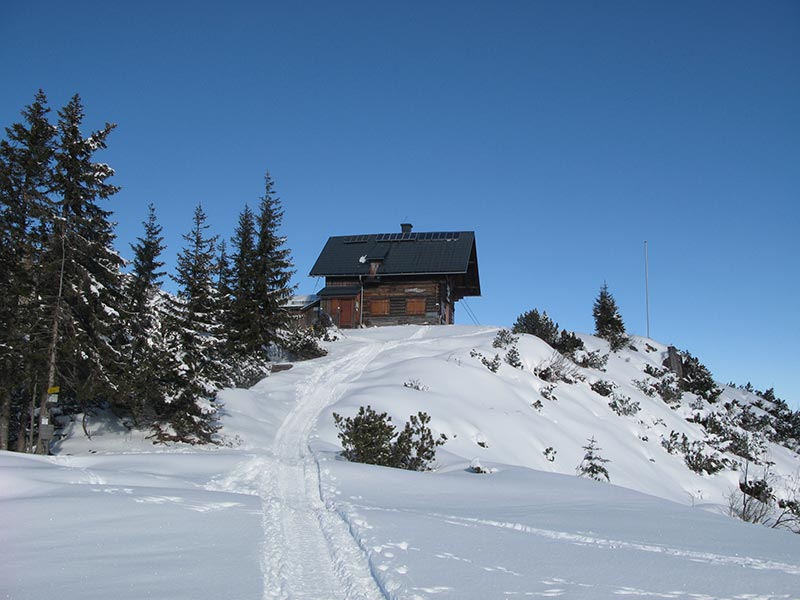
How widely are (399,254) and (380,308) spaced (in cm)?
444

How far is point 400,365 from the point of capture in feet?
78.2

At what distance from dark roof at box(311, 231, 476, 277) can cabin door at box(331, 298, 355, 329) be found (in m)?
2.01

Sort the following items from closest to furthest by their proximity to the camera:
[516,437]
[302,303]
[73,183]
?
[73,183] < [516,437] < [302,303]

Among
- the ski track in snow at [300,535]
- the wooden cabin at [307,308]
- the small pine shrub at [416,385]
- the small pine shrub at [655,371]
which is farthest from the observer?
the wooden cabin at [307,308]

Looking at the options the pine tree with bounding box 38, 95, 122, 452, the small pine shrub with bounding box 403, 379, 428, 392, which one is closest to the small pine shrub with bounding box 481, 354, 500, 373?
the small pine shrub with bounding box 403, 379, 428, 392

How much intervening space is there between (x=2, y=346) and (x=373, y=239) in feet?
109

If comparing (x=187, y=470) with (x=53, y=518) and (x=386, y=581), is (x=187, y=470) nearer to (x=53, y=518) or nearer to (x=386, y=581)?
(x=53, y=518)

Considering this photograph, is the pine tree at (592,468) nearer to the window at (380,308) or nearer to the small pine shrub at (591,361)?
the small pine shrub at (591,361)

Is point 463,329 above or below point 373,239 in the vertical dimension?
below

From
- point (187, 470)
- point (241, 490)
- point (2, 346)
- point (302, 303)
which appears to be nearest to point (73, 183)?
point (2, 346)

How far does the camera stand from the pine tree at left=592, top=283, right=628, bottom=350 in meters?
35.8

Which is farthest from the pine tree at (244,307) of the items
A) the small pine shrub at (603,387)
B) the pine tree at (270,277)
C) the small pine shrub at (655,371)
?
the small pine shrub at (655,371)

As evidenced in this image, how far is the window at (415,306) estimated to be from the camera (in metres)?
42.4

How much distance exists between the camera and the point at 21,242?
50.8ft
